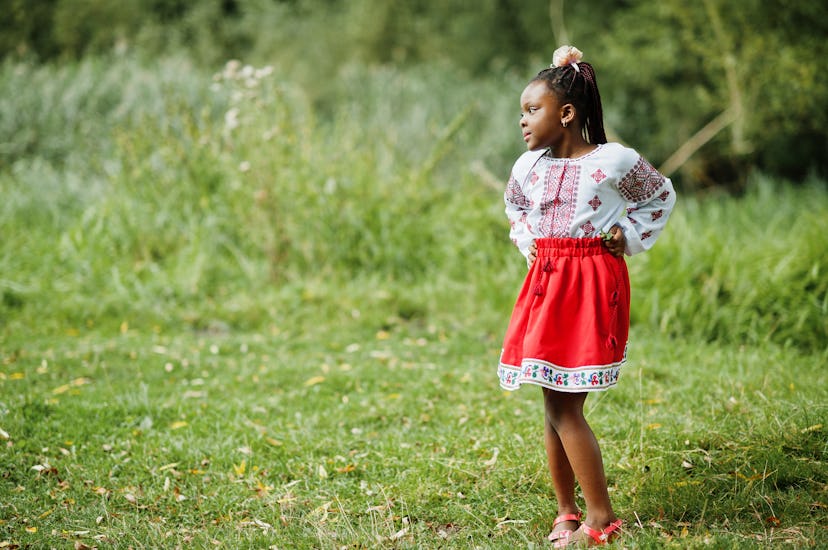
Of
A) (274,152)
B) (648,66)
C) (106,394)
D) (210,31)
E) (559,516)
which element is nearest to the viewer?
(559,516)

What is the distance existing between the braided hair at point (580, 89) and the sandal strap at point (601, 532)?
54.0 inches

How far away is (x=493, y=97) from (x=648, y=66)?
7.83 ft

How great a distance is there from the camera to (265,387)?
4691mm

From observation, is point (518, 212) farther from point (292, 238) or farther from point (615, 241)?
point (292, 238)

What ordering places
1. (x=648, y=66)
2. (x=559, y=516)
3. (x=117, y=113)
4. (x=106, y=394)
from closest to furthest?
(x=559, y=516)
(x=106, y=394)
(x=117, y=113)
(x=648, y=66)

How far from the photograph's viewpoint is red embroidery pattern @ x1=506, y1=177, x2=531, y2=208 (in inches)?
115

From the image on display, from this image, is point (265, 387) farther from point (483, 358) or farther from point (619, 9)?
point (619, 9)

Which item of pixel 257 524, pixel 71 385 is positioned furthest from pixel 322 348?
pixel 257 524

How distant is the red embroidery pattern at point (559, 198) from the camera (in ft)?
8.92

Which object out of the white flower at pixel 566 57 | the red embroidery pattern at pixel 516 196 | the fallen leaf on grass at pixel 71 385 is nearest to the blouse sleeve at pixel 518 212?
the red embroidery pattern at pixel 516 196

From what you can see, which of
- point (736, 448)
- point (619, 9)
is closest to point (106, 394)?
point (736, 448)

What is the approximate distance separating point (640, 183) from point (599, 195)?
15 centimetres

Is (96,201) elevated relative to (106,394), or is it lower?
elevated

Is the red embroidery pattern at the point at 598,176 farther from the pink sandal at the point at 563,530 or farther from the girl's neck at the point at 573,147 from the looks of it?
the pink sandal at the point at 563,530
